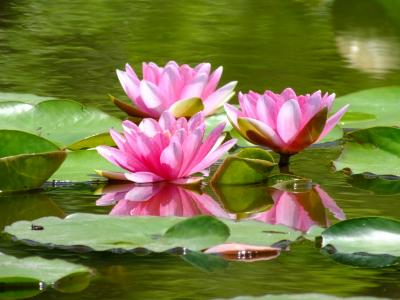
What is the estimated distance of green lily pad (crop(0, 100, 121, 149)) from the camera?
2.64m

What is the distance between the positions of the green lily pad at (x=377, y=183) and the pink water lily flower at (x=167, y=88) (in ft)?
1.36

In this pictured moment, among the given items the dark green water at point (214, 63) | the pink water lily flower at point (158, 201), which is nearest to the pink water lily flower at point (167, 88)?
the dark green water at point (214, 63)

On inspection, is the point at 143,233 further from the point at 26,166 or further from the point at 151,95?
the point at 151,95

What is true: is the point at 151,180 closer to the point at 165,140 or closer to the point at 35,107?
the point at 165,140

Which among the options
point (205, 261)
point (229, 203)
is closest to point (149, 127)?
point (229, 203)

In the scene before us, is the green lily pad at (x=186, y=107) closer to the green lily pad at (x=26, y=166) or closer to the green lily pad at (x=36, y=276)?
the green lily pad at (x=26, y=166)

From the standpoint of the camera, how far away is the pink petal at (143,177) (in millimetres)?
2304

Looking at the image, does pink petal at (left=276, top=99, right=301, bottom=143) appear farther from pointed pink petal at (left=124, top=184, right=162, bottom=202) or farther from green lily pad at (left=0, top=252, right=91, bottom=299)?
green lily pad at (left=0, top=252, right=91, bottom=299)

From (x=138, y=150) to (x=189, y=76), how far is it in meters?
0.51

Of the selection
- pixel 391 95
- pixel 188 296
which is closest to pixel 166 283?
pixel 188 296

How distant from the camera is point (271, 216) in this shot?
6.96 ft

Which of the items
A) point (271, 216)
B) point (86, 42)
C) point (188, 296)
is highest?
point (86, 42)

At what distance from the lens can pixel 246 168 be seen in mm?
2359

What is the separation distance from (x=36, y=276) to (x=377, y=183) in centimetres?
92
